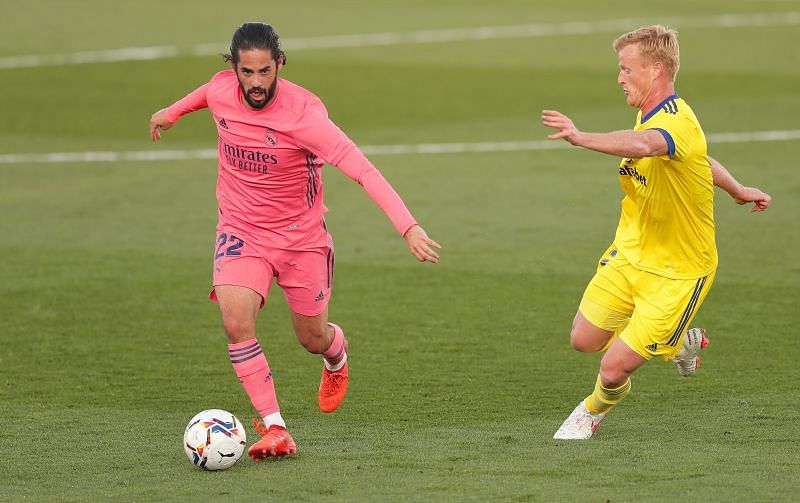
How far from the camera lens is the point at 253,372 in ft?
23.4

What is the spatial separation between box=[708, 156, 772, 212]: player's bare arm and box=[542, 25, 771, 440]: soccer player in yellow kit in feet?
0.04

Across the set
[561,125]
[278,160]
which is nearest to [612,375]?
[561,125]

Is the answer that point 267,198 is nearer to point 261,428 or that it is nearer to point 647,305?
point 261,428

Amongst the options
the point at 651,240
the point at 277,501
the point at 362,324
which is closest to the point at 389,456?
the point at 277,501

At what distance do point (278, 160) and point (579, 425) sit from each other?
223cm

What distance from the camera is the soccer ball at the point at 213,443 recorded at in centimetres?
672

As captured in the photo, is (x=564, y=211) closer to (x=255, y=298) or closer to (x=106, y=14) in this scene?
(x=255, y=298)

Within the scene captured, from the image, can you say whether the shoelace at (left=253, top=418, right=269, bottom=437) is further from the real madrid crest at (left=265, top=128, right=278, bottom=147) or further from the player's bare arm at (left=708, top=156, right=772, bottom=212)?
the player's bare arm at (left=708, top=156, right=772, bottom=212)

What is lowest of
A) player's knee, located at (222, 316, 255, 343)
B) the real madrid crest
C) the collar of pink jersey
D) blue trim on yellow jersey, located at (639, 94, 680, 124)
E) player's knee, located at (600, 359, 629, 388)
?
player's knee, located at (600, 359, 629, 388)

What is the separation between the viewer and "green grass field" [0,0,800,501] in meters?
6.72

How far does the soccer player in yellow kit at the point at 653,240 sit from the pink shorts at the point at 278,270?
1553mm

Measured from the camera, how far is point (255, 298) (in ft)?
23.4

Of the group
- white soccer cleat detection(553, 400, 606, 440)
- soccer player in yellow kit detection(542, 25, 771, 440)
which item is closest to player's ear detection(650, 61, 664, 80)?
soccer player in yellow kit detection(542, 25, 771, 440)

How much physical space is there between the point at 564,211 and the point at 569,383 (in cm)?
532
